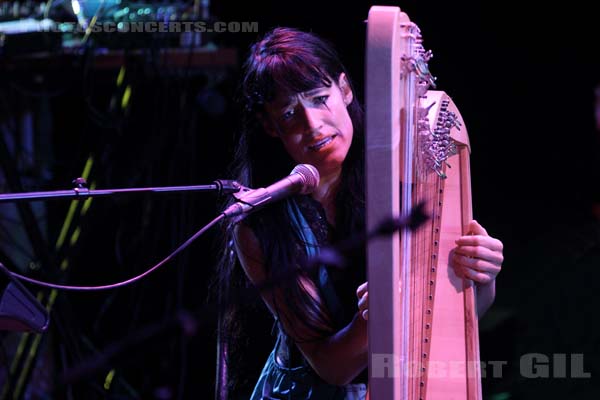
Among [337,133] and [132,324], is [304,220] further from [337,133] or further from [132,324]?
[132,324]

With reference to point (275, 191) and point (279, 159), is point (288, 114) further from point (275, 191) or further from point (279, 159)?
point (275, 191)

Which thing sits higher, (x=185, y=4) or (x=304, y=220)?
(x=185, y=4)

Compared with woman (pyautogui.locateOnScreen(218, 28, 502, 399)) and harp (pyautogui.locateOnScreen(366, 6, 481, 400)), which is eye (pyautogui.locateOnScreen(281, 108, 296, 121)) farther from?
harp (pyautogui.locateOnScreen(366, 6, 481, 400))

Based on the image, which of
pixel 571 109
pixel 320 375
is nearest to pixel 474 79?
pixel 571 109

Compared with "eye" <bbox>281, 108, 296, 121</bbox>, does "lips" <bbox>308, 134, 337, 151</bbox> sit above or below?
below

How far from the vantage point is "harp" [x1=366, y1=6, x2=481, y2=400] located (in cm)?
111

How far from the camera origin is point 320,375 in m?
1.65

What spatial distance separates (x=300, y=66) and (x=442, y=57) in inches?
45.5

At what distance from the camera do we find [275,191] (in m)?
1.33

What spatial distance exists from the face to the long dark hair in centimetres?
2

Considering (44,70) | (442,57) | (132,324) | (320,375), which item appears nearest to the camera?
(320,375)

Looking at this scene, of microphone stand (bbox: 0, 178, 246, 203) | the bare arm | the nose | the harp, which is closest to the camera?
the harp

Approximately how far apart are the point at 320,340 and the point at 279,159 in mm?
454

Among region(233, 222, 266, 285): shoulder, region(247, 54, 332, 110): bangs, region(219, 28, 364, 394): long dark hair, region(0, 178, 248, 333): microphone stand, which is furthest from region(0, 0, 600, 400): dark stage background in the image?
region(0, 178, 248, 333): microphone stand
